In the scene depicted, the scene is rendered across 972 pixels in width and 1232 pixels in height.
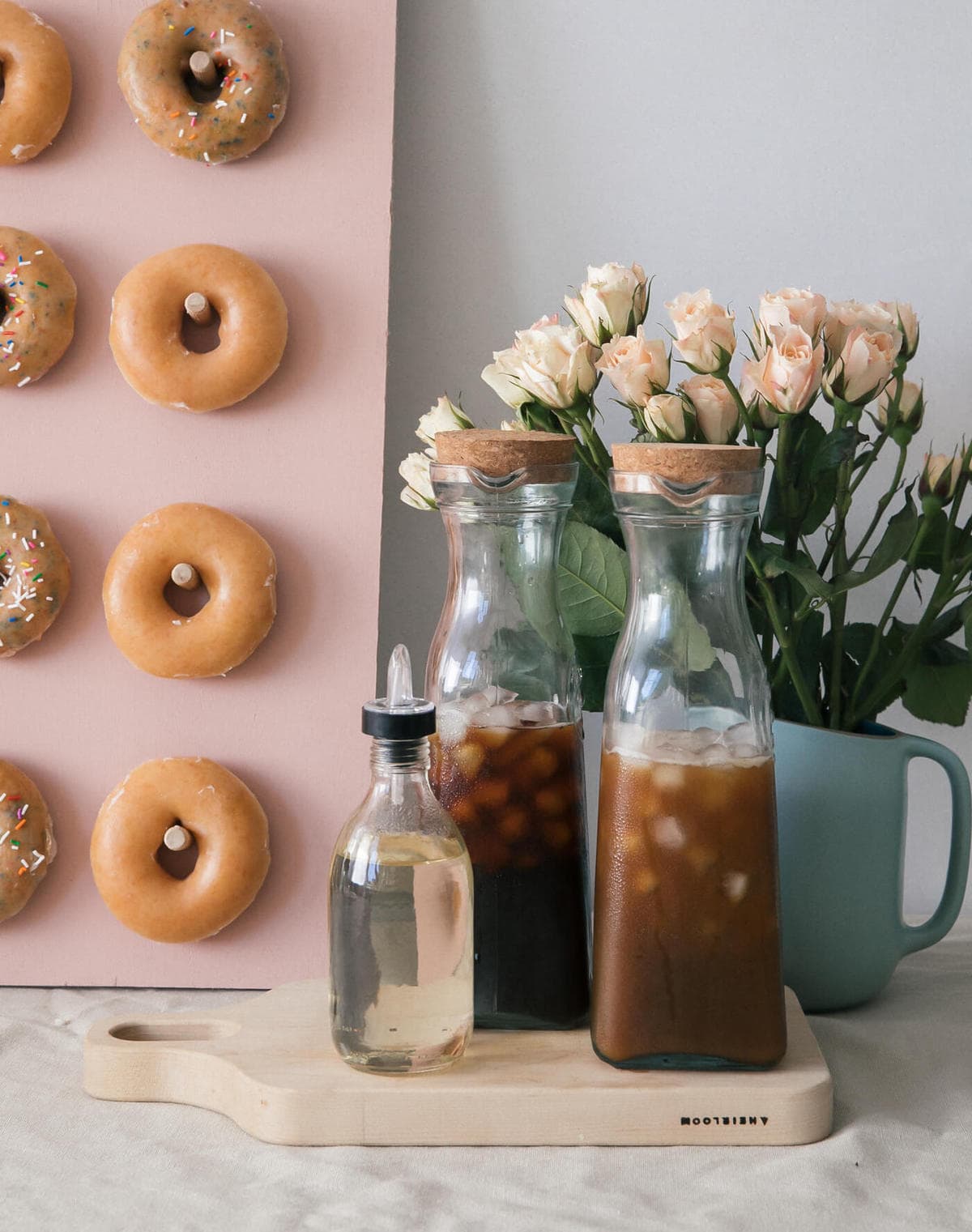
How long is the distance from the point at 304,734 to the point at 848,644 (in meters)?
0.37

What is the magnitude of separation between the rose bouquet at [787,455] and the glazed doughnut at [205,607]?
0.41 feet

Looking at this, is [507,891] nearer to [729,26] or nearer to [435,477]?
[435,477]

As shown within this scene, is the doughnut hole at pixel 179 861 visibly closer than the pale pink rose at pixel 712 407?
No

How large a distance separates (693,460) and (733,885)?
21 cm

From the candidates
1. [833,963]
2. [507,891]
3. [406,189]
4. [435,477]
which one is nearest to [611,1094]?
[507,891]

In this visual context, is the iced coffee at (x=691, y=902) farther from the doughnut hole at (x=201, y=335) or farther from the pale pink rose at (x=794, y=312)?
the doughnut hole at (x=201, y=335)

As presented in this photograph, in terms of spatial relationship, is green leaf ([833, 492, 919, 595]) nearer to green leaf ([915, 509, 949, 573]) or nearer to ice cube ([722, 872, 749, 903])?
green leaf ([915, 509, 949, 573])

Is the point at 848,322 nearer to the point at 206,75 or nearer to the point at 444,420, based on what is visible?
the point at 444,420

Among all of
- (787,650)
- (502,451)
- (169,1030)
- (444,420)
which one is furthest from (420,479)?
(169,1030)

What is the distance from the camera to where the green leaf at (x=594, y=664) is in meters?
0.77

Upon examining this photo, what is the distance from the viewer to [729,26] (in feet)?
2.96

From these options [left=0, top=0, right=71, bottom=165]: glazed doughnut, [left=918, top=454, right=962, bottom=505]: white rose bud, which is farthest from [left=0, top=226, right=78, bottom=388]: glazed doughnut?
[left=918, top=454, right=962, bottom=505]: white rose bud

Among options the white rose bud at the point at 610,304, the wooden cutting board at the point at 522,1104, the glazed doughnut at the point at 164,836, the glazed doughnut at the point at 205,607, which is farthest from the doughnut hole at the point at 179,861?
the white rose bud at the point at 610,304

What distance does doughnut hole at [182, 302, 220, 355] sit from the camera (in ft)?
2.73
